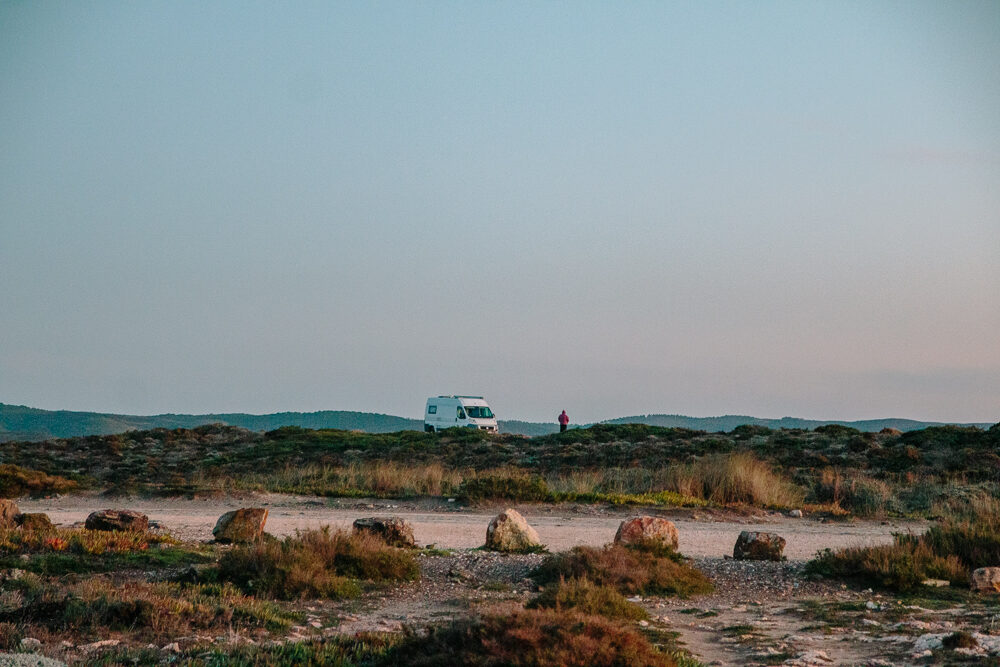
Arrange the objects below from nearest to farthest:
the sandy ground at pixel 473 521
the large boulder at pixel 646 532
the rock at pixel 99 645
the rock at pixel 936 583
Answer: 1. the rock at pixel 99 645
2. the rock at pixel 936 583
3. the large boulder at pixel 646 532
4. the sandy ground at pixel 473 521

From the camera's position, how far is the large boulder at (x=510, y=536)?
14.2 m

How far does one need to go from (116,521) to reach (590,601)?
8.73 m

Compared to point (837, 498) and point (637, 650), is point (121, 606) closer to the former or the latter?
point (637, 650)

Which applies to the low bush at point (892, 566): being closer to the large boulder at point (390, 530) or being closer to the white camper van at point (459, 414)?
the large boulder at point (390, 530)

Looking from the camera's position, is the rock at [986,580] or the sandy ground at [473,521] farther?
the sandy ground at [473,521]

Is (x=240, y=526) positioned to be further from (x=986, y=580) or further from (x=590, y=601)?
(x=986, y=580)

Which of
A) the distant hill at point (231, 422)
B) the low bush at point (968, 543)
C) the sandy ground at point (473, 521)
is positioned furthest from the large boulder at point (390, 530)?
the distant hill at point (231, 422)

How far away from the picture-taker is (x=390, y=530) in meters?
13.9

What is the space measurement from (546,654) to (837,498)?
66.2ft

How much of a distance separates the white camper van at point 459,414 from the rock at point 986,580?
35020 millimetres

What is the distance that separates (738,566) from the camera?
42.1ft

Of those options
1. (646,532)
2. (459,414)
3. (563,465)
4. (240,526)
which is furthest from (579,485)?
(459,414)

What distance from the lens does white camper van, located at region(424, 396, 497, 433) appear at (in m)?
46.8

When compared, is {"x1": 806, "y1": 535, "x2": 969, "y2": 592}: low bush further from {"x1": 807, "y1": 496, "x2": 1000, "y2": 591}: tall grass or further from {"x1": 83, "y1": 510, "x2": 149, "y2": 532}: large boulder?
{"x1": 83, "y1": 510, "x2": 149, "y2": 532}: large boulder
